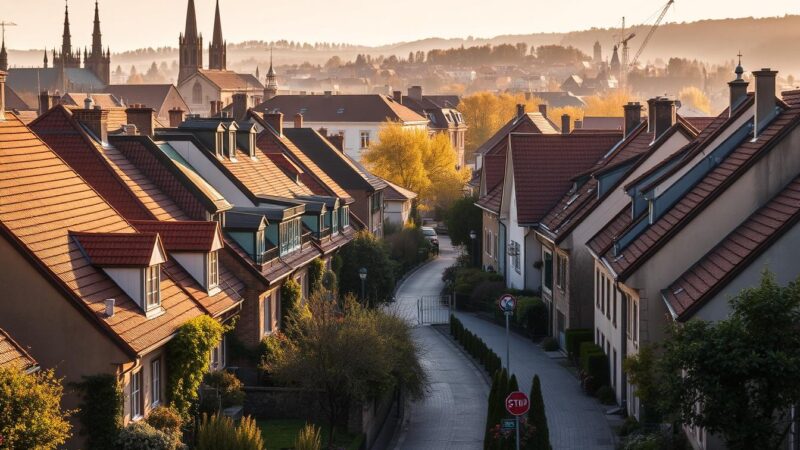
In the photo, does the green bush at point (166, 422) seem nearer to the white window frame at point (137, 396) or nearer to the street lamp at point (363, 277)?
the white window frame at point (137, 396)

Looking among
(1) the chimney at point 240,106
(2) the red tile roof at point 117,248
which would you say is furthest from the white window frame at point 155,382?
(1) the chimney at point 240,106

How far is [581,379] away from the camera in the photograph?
39625 millimetres

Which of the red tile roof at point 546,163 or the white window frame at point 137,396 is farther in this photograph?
the red tile roof at point 546,163

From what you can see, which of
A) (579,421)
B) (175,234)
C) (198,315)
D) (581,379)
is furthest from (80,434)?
(581,379)

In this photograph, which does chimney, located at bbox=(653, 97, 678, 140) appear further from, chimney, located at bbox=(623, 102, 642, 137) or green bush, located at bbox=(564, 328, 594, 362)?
green bush, located at bbox=(564, 328, 594, 362)

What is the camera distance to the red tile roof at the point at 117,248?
26.2 metres

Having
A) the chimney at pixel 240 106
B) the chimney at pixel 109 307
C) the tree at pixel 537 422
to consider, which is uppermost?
the chimney at pixel 240 106

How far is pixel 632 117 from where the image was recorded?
51125 mm

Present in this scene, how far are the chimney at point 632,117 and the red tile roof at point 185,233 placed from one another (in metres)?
24.0

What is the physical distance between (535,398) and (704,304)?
4.26 meters

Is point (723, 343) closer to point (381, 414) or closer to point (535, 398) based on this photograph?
point (535, 398)

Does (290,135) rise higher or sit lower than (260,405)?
higher

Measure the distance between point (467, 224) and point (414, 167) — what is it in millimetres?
30351

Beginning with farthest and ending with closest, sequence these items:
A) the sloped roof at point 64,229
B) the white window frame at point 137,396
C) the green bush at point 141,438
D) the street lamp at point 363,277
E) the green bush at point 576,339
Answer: the street lamp at point 363,277, the green bush at point 576,339, the white window frame at point 137,396, the sloped roof at point 64,229, the green bush at point 141,438
